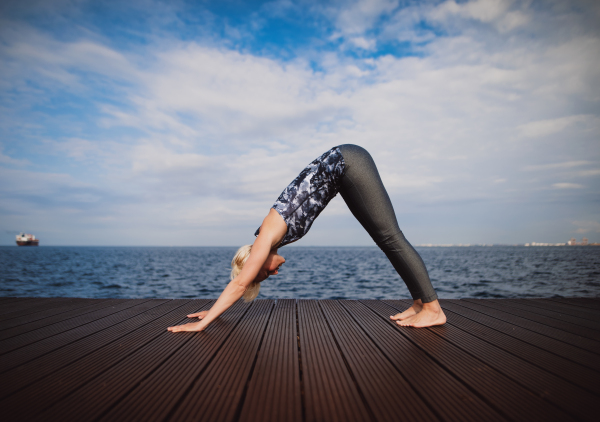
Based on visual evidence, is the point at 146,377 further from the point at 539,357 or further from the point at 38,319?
the point at 539,357

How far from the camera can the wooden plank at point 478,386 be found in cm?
110

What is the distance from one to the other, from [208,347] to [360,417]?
1114 millimetres

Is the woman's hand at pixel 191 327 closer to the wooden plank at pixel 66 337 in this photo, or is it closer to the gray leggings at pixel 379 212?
the wooden plank at pixel 66 337

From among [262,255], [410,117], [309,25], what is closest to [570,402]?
[262,255]

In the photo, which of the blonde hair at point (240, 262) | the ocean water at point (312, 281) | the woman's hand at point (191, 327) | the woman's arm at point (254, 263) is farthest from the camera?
the ocean water at point (312, 281)

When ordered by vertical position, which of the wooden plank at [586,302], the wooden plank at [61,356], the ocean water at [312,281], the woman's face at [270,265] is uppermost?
the woman's face at [270,265]

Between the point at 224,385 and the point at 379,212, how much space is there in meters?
1.54

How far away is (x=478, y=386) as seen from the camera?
1.31m

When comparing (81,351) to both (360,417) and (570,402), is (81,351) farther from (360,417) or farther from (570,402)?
(570,402)

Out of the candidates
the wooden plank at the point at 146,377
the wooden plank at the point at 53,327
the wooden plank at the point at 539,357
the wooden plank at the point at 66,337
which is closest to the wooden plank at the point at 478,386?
the wooden plank at the point at 539,357

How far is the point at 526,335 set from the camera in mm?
2150

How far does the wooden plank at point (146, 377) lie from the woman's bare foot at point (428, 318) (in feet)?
4.69

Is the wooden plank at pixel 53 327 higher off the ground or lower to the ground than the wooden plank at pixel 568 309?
higher

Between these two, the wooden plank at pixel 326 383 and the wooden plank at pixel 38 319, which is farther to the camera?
the wooden plank at pixel 38 319
